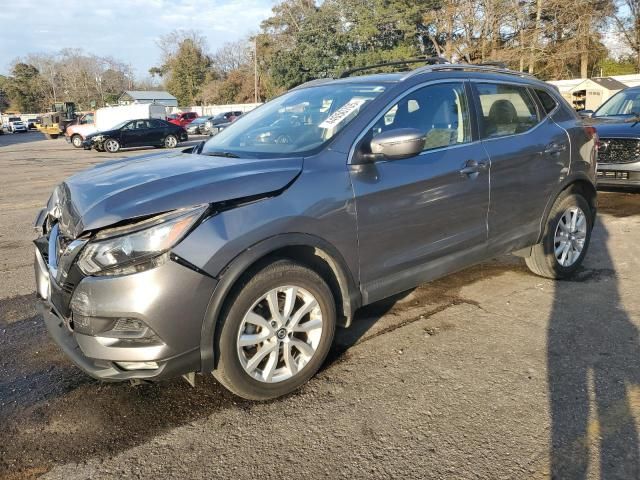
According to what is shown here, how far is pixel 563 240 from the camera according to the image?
471 cm

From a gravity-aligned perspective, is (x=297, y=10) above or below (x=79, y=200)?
above

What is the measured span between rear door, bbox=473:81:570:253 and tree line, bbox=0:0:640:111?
8969 mm

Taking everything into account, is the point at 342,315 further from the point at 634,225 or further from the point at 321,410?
the point at 634,225

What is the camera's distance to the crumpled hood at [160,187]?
2.54 m

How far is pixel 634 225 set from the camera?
6906mm

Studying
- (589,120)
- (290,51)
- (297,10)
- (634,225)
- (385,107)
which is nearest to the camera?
(385,107)

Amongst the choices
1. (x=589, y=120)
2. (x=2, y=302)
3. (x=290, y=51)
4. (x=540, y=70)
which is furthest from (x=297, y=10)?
(x=2, y=302)

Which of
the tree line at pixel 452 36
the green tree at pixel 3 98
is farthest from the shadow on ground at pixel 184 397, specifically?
the green tree at pixel 3 98

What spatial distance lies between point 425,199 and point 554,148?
166cm

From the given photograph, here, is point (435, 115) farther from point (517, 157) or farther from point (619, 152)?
point (619, 152)

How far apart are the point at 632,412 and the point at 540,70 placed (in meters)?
36.8

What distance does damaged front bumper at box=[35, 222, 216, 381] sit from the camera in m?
2.45

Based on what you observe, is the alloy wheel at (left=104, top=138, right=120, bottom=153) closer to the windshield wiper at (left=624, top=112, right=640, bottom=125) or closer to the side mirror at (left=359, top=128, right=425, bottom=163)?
the windshield wiper at (left=624, top=112, right=640, bottom=125)

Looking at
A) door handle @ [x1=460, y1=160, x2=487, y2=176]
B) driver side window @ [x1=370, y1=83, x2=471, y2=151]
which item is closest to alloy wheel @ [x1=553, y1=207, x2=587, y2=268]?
door handle @ [x1=460, y1=160, x2=487, y2=176]
